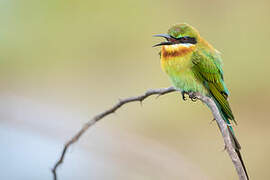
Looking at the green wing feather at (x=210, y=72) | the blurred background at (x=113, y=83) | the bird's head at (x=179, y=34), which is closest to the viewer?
the bird's head at (x=179, y=34)

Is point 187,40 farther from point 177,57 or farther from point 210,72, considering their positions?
point 210,72

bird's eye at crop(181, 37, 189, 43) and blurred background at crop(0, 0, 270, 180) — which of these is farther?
blurred background at crop(0, 0, 270, 180)

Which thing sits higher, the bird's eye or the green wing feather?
the bird's eye

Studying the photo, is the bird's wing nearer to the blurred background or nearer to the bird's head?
the bird's head

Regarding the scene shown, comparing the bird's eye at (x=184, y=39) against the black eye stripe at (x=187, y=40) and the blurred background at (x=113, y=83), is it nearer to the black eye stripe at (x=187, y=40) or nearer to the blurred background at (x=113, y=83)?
the black eye stripe at (x=187, y=40)

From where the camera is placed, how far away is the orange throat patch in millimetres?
2471

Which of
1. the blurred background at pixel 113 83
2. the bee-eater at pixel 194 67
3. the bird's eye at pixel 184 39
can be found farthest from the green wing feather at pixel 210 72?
the blurred background at pixel 113 83

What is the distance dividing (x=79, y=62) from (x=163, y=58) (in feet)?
8.74

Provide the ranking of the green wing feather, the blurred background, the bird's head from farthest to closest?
1. the blurred background
2. the green wing feather
3. the bird's head

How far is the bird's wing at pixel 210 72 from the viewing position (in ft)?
8.33

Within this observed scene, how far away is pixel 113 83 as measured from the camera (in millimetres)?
4754

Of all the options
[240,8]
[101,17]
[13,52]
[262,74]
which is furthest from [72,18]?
[262,74]

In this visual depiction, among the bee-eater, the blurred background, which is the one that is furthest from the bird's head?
the blurred background

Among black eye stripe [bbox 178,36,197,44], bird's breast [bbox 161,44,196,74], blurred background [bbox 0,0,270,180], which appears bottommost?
blurred background [bbox 0,0,270,180]
